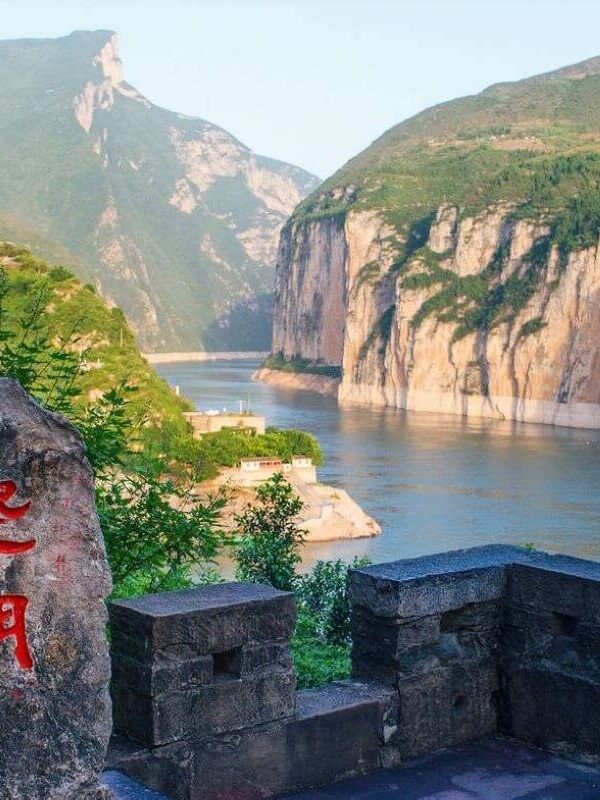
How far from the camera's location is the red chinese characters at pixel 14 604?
9.04ft

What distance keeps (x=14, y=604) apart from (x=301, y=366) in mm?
131042

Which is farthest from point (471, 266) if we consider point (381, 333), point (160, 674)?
point (160, 674)

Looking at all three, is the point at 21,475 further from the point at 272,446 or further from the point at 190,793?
the point at 272,446

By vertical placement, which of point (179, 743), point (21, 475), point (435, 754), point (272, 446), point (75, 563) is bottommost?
point (272, 446)

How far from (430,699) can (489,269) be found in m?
105

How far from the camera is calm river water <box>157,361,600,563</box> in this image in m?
37.5

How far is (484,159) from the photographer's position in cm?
11831

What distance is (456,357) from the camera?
342 feet

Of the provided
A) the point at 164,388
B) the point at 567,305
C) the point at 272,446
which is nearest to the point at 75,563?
the point at 272,446

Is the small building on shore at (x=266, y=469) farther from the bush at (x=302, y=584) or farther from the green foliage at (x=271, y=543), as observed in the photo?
the green foliage at (x=271, y=543)

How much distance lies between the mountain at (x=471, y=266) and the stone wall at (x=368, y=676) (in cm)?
8130

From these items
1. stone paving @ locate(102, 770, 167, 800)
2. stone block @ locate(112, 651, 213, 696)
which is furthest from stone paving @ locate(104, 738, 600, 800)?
stone paving @ locate(102, 770, 167, 800)

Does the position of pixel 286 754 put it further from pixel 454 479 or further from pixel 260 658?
pixel 454 479

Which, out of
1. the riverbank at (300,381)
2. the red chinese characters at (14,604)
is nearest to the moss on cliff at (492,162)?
the riverbank at (300,381)
